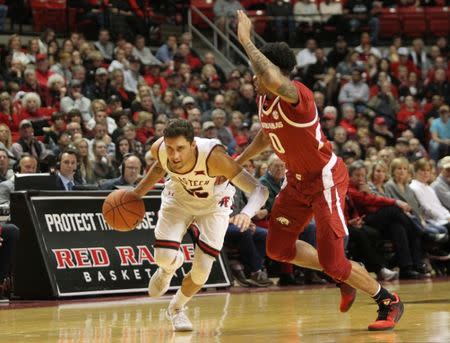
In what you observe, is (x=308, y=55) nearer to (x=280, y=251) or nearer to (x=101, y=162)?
(x=101, y=162)

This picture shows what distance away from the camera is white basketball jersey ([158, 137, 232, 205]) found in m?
7.53

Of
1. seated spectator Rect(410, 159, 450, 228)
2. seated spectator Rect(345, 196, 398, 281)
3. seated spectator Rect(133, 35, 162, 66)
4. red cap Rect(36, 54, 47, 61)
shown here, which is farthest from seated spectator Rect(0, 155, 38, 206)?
seated spectator Rect(133, 35, 162, 66)

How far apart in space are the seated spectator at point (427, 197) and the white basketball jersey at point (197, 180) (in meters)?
6.90

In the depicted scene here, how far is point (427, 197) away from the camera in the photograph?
561 inches

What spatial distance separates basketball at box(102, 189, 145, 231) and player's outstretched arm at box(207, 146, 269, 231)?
2.15ft

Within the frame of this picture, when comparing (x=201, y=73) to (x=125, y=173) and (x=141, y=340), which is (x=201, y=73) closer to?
(x=125, y=173)

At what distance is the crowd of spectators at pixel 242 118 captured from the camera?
1305 cm

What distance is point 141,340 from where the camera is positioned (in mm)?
6750

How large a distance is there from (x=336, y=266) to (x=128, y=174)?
5.18m

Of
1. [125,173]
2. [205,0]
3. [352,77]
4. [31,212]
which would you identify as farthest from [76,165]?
[205,0]

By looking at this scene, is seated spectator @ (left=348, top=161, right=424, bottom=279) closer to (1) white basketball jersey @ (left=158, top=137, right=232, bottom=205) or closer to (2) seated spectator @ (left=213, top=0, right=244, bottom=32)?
(1) white basketball jersey @ (left=158, top=137, right=232, bottom=205)

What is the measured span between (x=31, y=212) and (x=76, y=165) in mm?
1392

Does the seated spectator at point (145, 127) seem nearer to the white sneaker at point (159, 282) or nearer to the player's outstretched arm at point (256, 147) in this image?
the white sneaker at point (159, 282)

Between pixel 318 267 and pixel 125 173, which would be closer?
pixel 318 267
